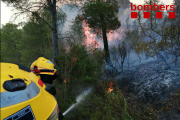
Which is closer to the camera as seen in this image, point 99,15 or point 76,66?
point 76,66

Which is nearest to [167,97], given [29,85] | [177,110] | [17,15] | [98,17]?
[177,110]

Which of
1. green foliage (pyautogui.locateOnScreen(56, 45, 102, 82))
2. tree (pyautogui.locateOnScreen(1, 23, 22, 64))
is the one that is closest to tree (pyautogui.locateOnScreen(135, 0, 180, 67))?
green foliage (pyautogui.locateOnScreen(56, 45, 102, 82))

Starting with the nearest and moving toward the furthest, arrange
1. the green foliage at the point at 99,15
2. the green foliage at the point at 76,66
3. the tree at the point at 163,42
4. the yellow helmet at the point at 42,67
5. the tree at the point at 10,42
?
1. the yellow helmet at the point at 42,67
2. the tree at the point at 163,42
3. the green foliage at the point at 76,66
4. the green foliage at the point at 99,15
5. the tree at the point at 10,42

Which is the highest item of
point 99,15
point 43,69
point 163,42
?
point 99,15

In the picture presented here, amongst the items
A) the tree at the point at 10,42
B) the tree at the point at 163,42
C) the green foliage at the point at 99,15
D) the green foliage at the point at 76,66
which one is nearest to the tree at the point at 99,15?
the green foliage at the point at 99,15

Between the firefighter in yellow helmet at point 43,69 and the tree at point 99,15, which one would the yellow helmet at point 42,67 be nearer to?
the firefighter in yellow helmet at point 43,69

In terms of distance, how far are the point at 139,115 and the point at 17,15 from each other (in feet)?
24.7

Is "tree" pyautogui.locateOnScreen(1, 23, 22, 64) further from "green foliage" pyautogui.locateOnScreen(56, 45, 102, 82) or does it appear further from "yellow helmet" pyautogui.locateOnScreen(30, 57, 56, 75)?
"yellow helmet" pyautogui.locateOnScreen(30, 57, 56, 75)

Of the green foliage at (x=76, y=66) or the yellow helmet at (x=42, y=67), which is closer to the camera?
the yellow helmet at (x=42, y=67)

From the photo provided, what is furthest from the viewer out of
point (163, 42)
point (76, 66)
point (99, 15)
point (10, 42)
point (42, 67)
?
point (10, 42)

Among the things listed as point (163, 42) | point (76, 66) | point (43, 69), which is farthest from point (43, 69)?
point (163, 42)

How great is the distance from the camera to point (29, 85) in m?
1.51

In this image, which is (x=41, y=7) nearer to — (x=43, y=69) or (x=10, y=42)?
(x=43, y=69)

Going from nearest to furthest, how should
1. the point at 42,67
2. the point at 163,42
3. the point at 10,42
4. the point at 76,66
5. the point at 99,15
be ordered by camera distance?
the point at 42,67, the point at 76,66, the point at 163,42, the point at 99,15, the point at 10,42
